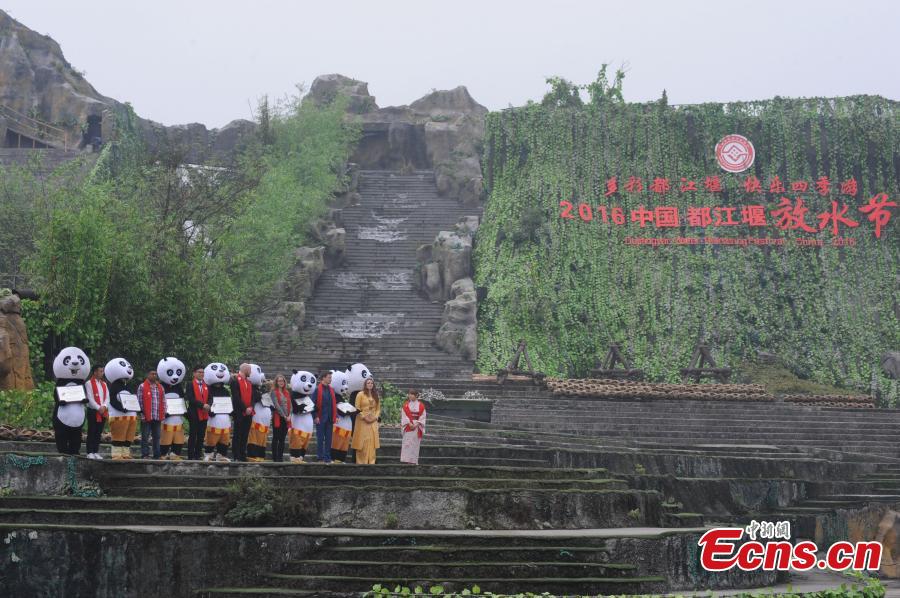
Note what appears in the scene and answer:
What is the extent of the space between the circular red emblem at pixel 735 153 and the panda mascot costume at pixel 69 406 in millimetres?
29289

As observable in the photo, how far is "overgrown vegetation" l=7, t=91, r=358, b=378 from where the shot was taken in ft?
68.3

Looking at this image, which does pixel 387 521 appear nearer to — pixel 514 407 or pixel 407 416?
pixel 407 416

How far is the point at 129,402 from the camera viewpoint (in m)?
14.8

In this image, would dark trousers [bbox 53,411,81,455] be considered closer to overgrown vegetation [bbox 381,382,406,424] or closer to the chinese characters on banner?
overgrown vegetation [bbox 381,382,406,424]

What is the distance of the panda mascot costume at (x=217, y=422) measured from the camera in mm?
15406

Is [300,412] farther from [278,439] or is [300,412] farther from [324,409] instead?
[278,439]

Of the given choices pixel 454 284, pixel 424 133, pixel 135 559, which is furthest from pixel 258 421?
pixel 424 133

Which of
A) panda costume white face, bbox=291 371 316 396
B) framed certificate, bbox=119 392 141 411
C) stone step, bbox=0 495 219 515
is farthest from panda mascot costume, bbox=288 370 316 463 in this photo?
stone step, bbox=0 495 219 515

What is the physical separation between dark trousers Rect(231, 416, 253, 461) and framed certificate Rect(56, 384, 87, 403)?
7.09 ft

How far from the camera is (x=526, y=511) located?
13031 mm

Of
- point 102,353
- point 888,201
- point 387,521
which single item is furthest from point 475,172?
point 387,521

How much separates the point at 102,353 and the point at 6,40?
26.2 meters

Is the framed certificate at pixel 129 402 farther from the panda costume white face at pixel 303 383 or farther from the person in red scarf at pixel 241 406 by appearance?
the panda costume white face at pixel 303 383

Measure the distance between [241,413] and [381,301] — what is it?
1842cm
